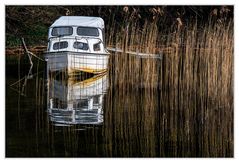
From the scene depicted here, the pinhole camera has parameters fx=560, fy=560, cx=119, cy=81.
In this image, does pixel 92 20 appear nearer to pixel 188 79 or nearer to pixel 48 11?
pixel 48 11

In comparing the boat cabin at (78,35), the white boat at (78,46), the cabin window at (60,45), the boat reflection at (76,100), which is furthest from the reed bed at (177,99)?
the cabin window at (60,45)

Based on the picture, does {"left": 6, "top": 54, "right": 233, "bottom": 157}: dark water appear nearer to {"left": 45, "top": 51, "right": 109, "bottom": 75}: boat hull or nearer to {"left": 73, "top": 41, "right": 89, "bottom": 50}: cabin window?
{"left": 45, "top": 51, "right": 109, "bottom": 75}: boat hull

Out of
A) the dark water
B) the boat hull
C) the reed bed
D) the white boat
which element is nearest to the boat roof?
the white boat

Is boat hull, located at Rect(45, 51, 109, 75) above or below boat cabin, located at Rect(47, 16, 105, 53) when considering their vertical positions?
below

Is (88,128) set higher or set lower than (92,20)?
lower

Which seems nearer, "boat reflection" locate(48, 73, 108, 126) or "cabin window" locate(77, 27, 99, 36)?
"boat reflection" locate(48, 73, 108, 126)

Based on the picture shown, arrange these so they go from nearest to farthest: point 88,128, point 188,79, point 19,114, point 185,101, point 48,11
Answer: point 88,128 < point 19,114 < point 185,101 < point 188,79 < point 48,11

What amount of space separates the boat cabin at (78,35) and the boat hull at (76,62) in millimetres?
Result: 134

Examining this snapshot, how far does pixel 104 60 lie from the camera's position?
10.7m

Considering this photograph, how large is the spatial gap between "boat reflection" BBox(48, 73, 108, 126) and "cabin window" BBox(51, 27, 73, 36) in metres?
1.11

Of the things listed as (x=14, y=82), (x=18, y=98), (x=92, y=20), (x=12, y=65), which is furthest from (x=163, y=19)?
(x=18, y=98)

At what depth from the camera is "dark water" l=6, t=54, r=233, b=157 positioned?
5.73 m

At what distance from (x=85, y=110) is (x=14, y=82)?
232 centimetres

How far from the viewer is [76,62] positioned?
10.3 m
